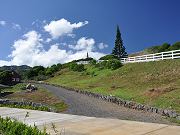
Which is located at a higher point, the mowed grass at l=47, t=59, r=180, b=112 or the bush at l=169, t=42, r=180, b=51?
the bush at l=169, t=42, r=180, b=51

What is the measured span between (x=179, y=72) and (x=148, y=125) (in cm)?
2394

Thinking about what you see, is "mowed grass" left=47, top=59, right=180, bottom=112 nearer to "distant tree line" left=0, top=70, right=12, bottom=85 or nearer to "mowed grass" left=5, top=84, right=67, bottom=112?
"mowed grass" left=5, top=84, right=67, bottom=112

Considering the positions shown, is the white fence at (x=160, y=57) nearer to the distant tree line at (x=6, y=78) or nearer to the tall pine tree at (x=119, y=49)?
the distant tree line at (x=6, y=78)

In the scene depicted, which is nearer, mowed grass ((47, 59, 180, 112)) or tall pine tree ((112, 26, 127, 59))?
mowed grass ((47, 59, 180, 112))

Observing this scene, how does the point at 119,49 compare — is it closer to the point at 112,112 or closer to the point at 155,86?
the point at 155,86

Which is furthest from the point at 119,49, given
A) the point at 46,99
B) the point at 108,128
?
the point at 108,128

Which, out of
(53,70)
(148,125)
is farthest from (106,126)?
(53,70)

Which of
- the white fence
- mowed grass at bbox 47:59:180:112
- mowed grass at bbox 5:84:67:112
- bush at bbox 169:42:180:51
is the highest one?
bush at bbox 169:42:180:51

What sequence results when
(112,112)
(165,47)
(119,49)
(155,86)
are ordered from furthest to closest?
(119,49), (165,47), (155,86), (112,112)

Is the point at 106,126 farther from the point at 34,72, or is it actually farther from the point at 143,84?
the point at 34,72

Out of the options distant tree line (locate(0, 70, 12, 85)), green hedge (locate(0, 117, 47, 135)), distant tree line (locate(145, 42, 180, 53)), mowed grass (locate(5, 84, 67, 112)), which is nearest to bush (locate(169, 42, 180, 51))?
distant tree line (locate(145, 42, 180, 53))

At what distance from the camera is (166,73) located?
33344 millimetres

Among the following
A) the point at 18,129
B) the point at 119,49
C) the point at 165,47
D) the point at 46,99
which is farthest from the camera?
the point at 119,49

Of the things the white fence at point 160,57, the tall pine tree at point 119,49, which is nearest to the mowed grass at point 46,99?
the white fence at point 160,57
